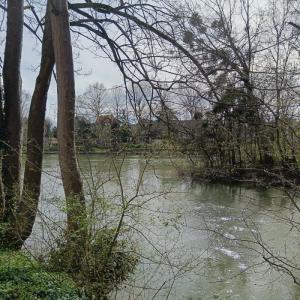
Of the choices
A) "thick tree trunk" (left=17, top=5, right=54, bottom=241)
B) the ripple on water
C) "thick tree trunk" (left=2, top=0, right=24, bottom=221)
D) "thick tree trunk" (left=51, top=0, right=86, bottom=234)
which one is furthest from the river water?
"thick tree trunk" (left=2, top=0, right=24, bottom=221)

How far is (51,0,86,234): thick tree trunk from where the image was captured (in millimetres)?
5227

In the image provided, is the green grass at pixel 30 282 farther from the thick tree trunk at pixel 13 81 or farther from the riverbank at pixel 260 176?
the riverbank at pixel 260 176

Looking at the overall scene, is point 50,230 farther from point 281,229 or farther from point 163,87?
point 281,229

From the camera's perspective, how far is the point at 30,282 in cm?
405

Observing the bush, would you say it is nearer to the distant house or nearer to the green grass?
the green grass

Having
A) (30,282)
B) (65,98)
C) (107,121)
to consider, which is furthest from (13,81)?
(30,282)

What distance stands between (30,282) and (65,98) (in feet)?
7.52

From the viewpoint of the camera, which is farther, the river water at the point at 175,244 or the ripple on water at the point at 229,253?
the ripple on water at the point at 229,253

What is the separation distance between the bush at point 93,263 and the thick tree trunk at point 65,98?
2.69 ft

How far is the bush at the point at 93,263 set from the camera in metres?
4.33

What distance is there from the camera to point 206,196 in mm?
14586

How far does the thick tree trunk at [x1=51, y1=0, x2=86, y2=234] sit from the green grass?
1015 mm

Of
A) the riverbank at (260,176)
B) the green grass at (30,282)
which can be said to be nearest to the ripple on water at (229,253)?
the riverbank at (260,176)

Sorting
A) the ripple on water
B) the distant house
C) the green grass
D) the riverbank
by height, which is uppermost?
the distant house
